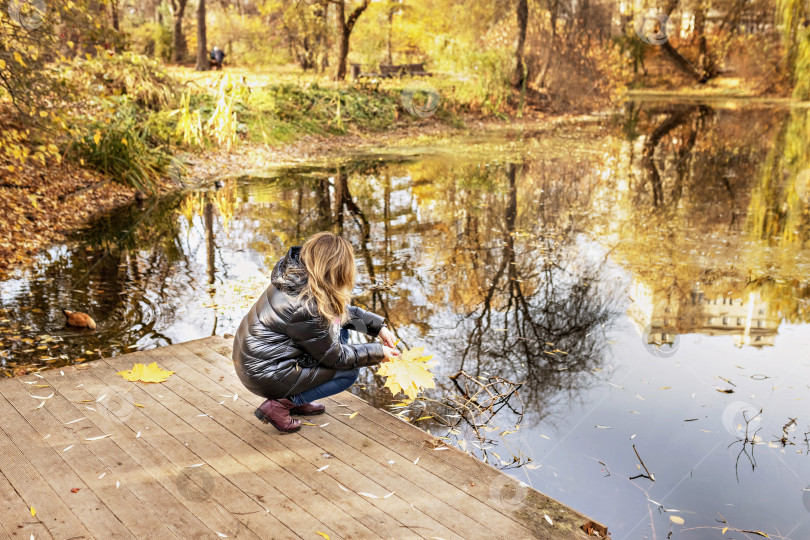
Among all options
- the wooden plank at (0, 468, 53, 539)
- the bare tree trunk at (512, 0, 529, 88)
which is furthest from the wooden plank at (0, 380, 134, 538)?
the bare tree trunk at (512, 0, 529, 88)

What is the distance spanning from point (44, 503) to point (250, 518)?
903mm

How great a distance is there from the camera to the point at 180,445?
3.51 metres

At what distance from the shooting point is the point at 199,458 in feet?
11.1

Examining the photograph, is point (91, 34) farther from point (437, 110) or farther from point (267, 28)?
point (267, 28)

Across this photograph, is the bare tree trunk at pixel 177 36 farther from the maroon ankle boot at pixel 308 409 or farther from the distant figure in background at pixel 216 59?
the maroon ankle boot at pixel 308 409

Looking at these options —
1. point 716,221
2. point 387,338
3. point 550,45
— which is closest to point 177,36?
point 550,45

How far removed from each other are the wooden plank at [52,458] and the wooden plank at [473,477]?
1.32 meters

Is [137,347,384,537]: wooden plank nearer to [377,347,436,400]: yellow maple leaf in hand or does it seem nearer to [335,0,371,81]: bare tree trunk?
[377,347,436,400]: yellow maple leaf in hand

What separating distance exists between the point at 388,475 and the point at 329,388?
2.22 feet

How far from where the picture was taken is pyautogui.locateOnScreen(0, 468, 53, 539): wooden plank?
109 inches

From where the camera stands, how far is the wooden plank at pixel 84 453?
290 centimetres

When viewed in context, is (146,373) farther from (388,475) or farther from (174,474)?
(388,475)

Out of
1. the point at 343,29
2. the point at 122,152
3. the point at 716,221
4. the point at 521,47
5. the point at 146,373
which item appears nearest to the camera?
the point at 146,373

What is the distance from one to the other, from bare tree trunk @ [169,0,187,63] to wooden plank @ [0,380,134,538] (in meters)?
26.5
